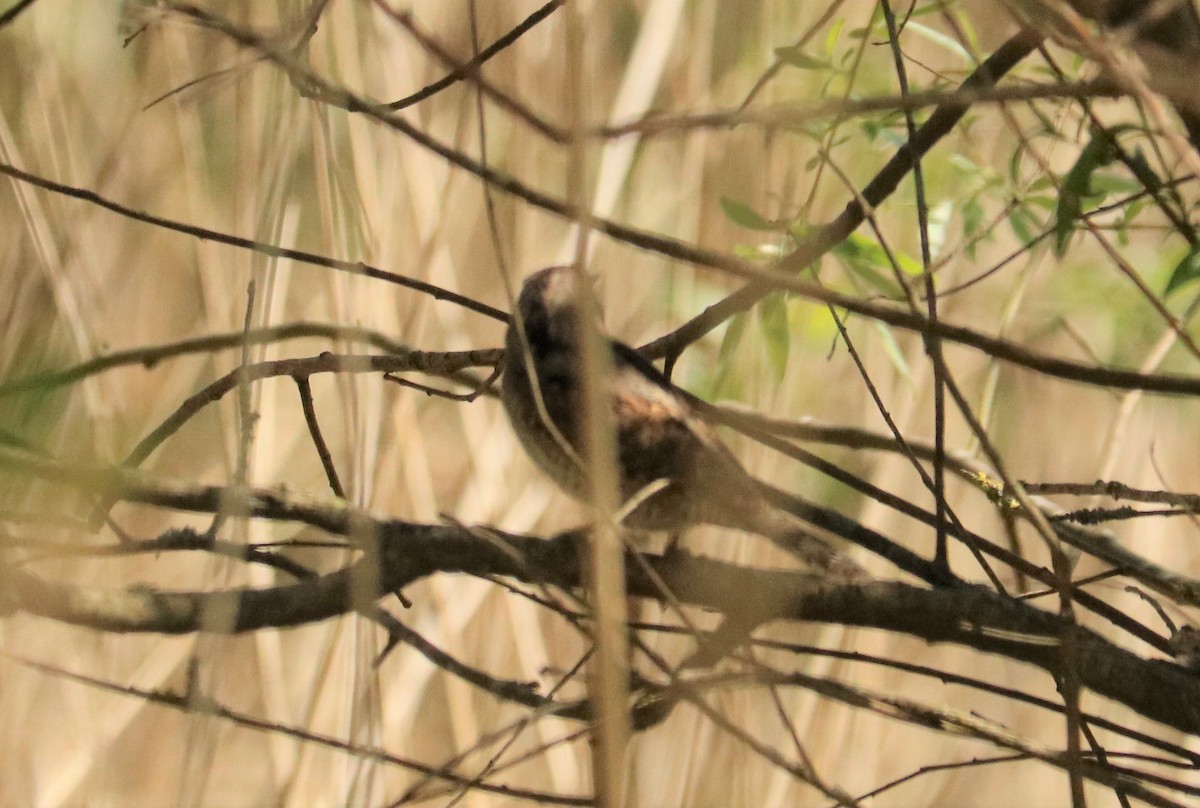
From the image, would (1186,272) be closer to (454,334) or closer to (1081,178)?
(1081,178)

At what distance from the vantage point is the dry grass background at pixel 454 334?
2031 mm

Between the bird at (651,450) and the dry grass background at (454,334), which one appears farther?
the dry grass background at (454,334)

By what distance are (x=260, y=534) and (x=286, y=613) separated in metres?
1.35

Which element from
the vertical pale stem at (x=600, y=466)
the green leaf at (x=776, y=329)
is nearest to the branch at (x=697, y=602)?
the vertical pale stem at (x=600, y=466)

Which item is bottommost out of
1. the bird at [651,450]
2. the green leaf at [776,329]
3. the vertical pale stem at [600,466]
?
the vertical pale stem at [600,466]

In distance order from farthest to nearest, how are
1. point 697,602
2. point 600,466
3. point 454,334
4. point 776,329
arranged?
point 454,334, point 776,329, point 697,602, point 600,466

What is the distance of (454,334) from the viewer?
273cm

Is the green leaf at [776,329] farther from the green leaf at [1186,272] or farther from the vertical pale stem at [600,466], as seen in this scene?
the vertical pale stem at [600,466]

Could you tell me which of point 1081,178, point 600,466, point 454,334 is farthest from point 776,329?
point 454,334

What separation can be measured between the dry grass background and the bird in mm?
123

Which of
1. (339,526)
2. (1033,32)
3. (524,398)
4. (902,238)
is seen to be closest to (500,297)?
(902,238)

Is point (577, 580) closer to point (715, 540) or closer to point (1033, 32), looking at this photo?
point (1033, 32)

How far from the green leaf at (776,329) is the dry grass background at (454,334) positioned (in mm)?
29

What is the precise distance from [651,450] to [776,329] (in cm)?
26
